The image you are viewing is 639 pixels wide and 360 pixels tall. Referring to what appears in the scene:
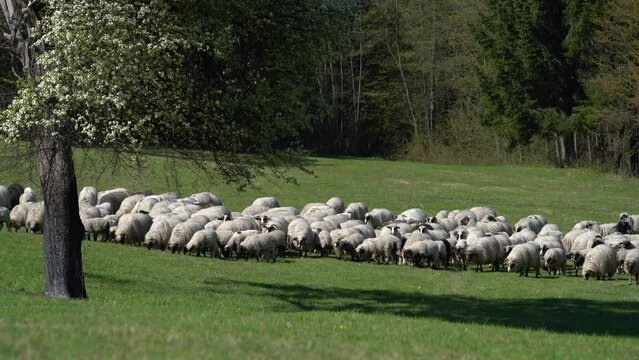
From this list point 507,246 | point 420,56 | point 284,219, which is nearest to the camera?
point 507,246

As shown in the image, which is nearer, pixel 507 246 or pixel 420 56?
pixel 507 246

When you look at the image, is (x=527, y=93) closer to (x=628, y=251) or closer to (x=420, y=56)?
(x=420, y=56)

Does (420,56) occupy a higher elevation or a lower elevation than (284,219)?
higher

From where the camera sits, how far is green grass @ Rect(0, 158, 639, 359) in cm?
1005

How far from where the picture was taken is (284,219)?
31.2m

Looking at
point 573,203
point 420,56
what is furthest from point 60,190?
point 420,56

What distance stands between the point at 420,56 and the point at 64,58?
188 ft

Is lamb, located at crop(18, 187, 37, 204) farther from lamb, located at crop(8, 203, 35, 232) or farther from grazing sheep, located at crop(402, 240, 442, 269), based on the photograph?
grazing sheep, located at crop(402, 240, 442, 269)

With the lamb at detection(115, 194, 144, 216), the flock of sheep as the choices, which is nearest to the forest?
the flock of sheep

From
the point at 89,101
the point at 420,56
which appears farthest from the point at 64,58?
the point at 420,56

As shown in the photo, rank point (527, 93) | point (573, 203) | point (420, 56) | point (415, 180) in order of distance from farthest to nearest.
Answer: point (420, 56) < point (527, 93) < point (415, 180) < point (573, 203)

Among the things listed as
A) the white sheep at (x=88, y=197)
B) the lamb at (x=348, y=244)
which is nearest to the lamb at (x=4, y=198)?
the white sheep at (x=88, y=197)

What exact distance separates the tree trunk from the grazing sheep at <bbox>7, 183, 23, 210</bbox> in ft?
60.9

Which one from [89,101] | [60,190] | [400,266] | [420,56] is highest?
[420,56]
